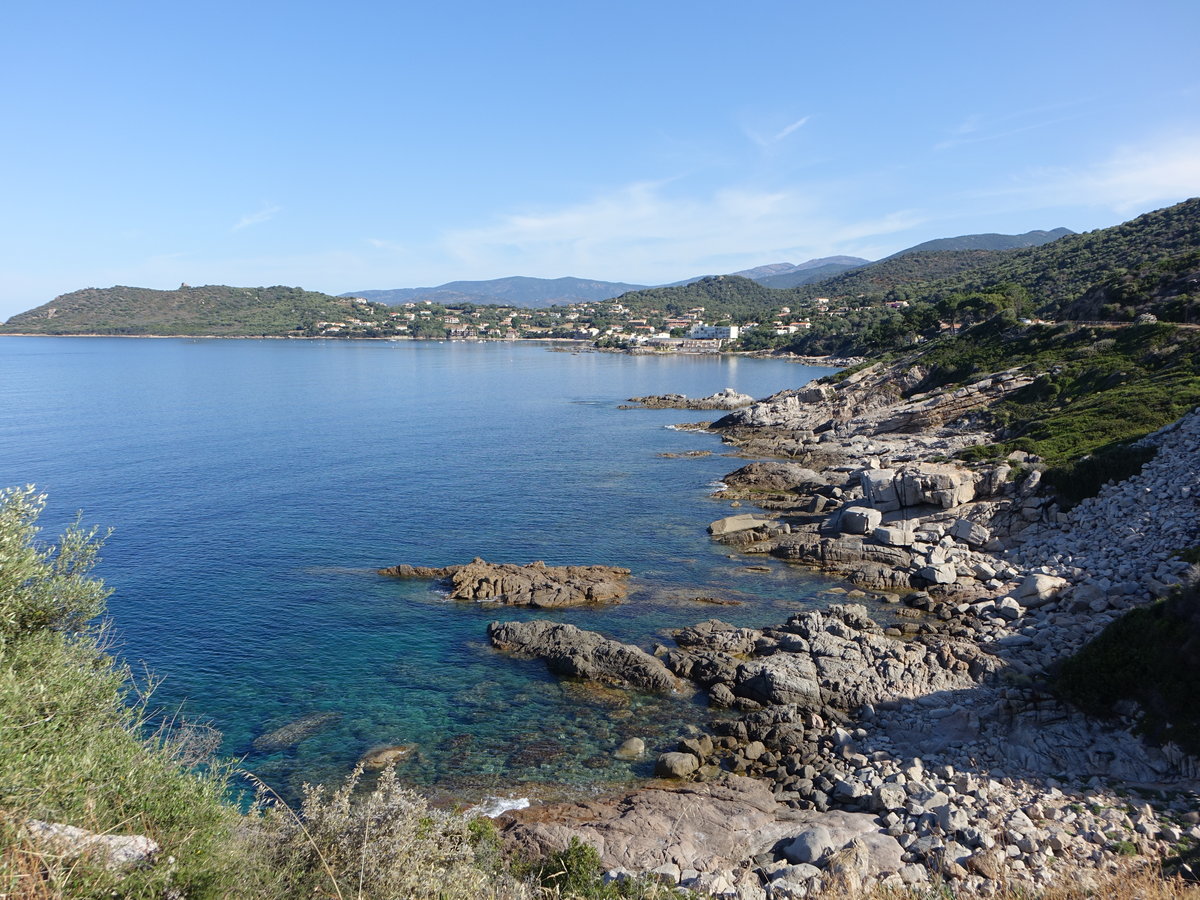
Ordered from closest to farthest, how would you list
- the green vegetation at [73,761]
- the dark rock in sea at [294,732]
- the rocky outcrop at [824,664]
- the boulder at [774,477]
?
the green vegetation at [73,761] → the dark rock in sea at [294,732] → the rocky outcrop at [824,664] → the boulder at [774,477]

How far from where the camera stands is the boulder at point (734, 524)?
130ft

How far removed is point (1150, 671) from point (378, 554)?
31.3 m

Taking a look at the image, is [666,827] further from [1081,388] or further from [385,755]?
[1081,388]

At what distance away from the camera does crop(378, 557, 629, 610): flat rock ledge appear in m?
31.5

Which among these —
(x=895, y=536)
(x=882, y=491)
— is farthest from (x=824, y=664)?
(x=882, y=491)

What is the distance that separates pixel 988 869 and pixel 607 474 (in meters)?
42.3

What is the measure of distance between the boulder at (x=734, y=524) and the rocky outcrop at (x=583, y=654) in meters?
14.2

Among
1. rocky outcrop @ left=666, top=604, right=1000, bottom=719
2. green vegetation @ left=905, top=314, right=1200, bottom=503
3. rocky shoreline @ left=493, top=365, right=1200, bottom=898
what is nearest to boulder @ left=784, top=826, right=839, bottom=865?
rocky shoreline @ left=493, top=365, right=1200, bottom=898

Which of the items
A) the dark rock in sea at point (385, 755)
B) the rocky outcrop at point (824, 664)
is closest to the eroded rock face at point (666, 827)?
the dark rock in sea at point (385, 755)

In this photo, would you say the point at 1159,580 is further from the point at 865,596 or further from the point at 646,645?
the point at 646,645

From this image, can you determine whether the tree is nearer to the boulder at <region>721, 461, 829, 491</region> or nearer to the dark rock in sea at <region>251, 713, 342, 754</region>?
the dark rock in sea at <region>251, 713, 342, 754</region>

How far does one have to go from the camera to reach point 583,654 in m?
25.4

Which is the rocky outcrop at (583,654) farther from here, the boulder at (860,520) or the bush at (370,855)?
the boulder at (860,520)

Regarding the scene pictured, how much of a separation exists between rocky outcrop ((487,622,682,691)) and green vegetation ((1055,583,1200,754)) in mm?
11646
